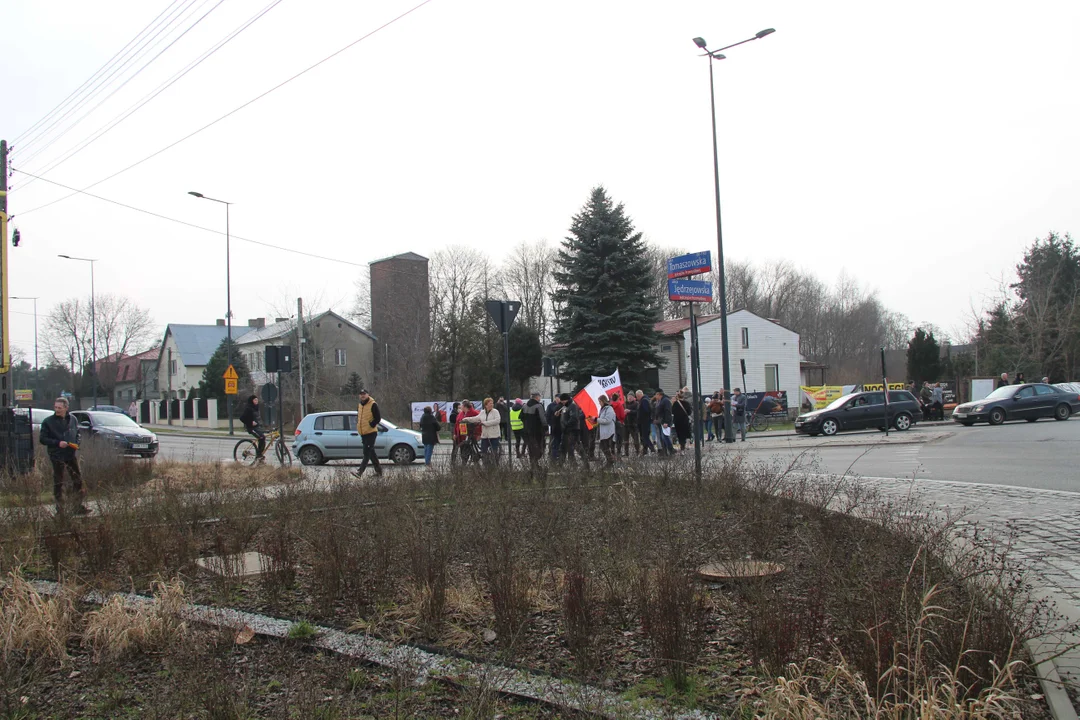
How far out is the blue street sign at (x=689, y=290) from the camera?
1183 cm

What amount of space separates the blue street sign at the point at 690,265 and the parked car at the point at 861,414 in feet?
59.8

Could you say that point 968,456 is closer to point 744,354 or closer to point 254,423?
point 254,423

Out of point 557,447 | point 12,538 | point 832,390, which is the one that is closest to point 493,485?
point 12,538

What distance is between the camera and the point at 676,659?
13.7 feet

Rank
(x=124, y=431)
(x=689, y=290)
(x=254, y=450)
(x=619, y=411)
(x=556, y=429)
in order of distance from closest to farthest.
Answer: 1. (x=689, y=290)
2. (x=556, y=429)
3. (x=254, y=450)
4. (x=619, y=411)
5. (x=124, y=431)

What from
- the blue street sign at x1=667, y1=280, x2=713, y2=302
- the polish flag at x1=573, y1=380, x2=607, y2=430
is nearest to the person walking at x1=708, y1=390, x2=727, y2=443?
the polish flag at x1=573, y1=380, x2=607, y2=430

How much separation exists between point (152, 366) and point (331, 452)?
8592 cm

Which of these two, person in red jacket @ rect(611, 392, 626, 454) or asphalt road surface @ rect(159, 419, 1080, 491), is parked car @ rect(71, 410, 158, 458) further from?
person in red jacket @ rect(611, 392, 626, 454)

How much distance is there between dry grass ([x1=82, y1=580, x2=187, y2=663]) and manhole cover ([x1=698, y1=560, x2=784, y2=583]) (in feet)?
11.1

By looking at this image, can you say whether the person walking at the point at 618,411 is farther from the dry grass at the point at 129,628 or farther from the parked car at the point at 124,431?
the dry grass at the point at 129,628

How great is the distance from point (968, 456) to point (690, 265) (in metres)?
8.94

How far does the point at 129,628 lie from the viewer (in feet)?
16.3

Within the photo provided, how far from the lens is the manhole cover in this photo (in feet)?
17.6

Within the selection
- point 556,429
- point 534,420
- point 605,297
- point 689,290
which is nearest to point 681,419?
point 556,429
